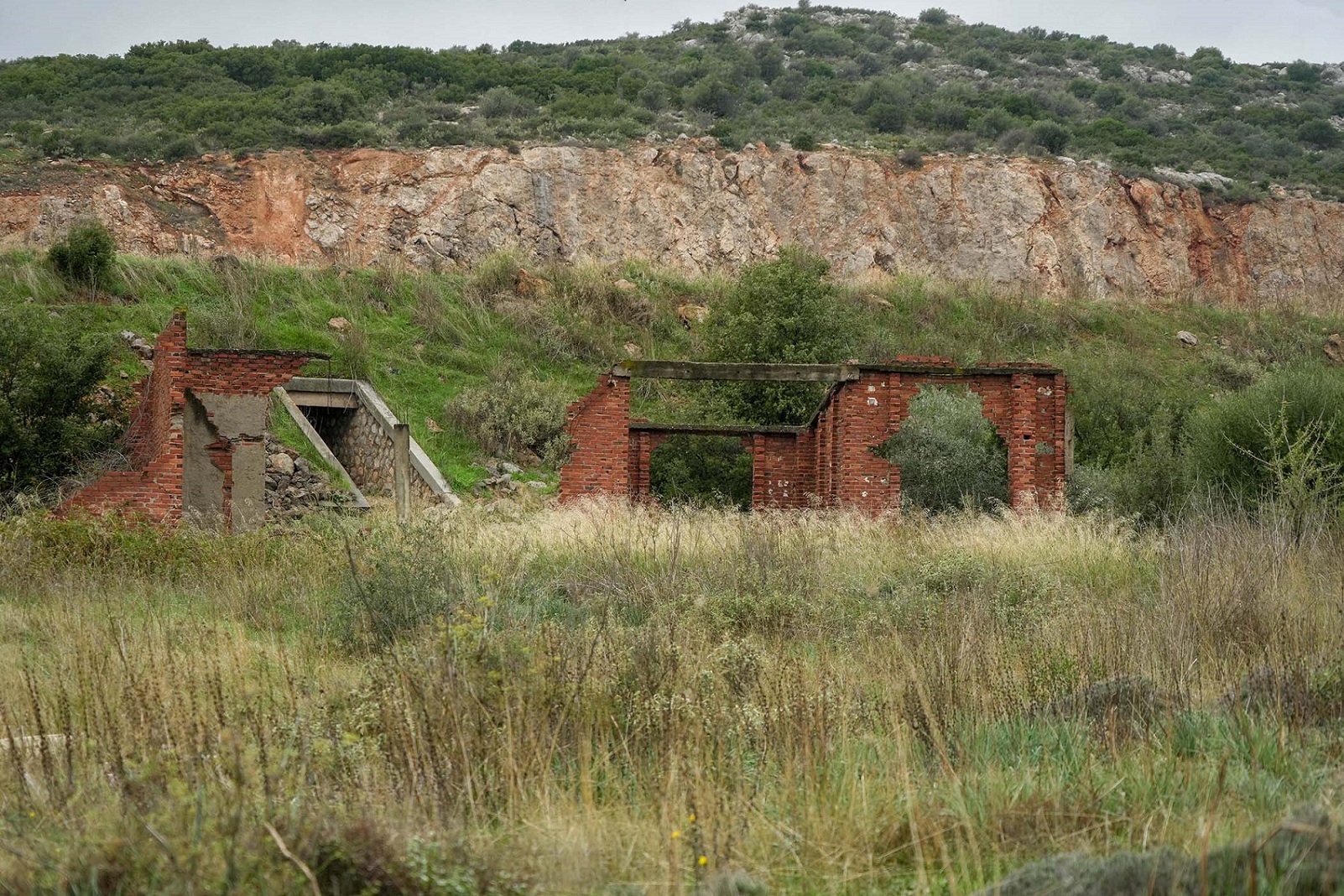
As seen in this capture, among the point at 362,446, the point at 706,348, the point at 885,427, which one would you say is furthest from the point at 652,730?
the point at 706,348

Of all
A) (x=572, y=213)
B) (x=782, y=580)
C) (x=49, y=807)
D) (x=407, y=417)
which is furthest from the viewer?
(x=572, y=213)

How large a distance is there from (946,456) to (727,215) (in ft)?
68.9

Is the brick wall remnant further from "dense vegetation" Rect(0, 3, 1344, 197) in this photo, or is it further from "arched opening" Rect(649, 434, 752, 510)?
"dense vegetation" Rect(0, 3, 1344, 197)

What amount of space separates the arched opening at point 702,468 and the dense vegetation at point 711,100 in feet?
61.2

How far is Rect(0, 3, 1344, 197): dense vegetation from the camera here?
136ft

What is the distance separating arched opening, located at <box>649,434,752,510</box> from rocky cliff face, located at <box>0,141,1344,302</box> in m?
11.7

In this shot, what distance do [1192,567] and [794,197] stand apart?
33671mm

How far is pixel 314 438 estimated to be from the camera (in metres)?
20.5

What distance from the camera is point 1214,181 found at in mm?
44312

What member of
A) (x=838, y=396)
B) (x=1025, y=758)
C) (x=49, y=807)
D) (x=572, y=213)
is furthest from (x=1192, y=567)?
(x=572, y=213)

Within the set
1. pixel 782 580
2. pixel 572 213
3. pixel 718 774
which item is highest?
pixel 572 213

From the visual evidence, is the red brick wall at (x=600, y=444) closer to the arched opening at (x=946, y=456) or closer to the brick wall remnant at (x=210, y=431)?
the arched opening at (x=946, y=456)

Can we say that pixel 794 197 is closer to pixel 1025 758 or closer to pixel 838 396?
pixel 838 396

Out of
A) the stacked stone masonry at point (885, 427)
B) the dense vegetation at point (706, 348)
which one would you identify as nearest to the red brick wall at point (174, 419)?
the dense vegetation at point (706, 348)
